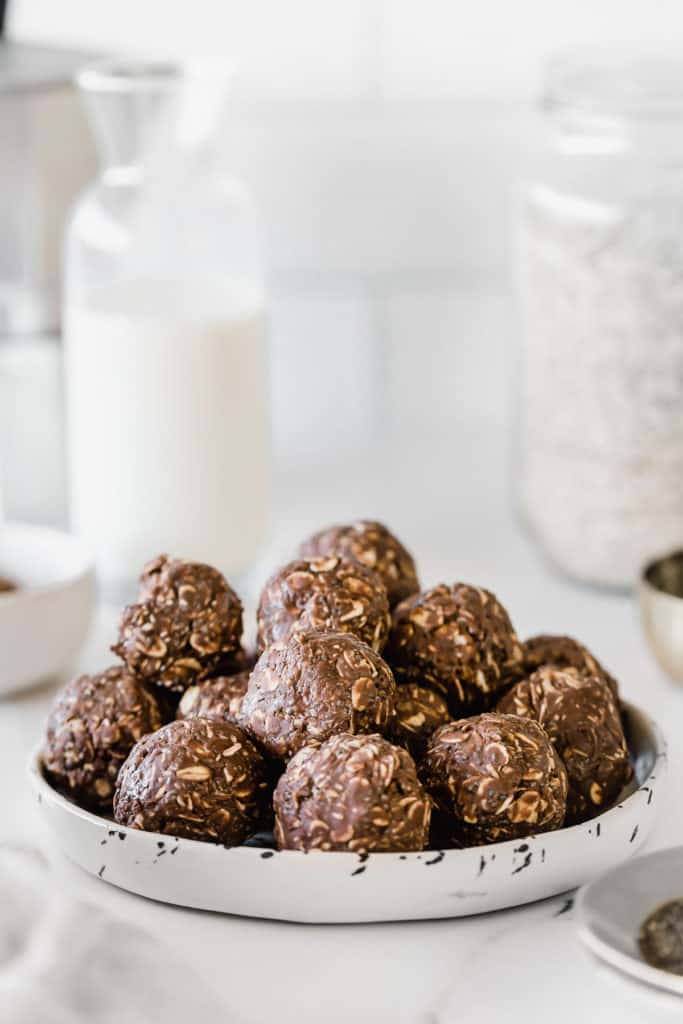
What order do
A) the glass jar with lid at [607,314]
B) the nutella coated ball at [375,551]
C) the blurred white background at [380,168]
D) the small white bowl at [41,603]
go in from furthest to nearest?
the blurred white background at [380,168]
the glass jar with lid at [607,314]
the small white bowl at [41,603]
the nutella coated ball at [375,551]

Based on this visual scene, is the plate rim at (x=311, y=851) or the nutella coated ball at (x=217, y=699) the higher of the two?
the nutella coated ball at (x=217, y=699)

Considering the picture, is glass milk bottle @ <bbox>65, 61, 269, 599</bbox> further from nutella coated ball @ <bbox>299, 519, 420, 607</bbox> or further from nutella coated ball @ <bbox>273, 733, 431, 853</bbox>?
nutella coated ball @ <bbox>273, 733, 431, 853</bbox>

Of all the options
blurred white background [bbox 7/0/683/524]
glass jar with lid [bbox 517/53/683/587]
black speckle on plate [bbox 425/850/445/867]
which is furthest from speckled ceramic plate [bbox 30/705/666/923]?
blurred white background [bbox 7/0/683/524]

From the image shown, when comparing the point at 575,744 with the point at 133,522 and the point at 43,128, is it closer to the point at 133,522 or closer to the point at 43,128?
the point at 133,522

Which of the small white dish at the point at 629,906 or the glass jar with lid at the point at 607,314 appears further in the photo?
the glass jar with lid at the point at 607,314

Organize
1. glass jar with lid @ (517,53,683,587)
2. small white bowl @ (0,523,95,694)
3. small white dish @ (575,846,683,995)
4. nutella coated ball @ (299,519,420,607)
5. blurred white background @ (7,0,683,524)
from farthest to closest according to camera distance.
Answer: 1. blurred white background @ (7,0,683,524)
2. glass jar with lid @ (517,53,683,587)
3. small white bowl @ (0,523,95,694)
4. nutella coated ball @ (299,519,420,607)
5. small white dish @ (575,846,683,995)

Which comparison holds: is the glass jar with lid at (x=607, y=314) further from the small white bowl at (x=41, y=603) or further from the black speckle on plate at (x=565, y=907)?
the black speckle on plate at (x=565, y=907)

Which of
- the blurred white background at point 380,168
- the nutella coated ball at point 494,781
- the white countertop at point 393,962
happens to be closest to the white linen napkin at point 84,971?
the white countertop at point 393,962
